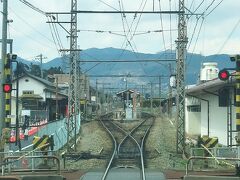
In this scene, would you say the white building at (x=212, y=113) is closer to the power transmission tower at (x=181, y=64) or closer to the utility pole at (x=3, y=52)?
the power transmission tower at (x=181, y=64)

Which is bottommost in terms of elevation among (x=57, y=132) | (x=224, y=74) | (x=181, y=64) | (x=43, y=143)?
(x=43, y=143)

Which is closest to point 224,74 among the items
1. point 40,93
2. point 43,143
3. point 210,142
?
point 210,142

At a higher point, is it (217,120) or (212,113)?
(212,113)

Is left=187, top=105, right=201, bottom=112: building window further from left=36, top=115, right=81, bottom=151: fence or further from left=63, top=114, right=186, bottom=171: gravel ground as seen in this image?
left=36, top=115, right=81, bottom=151: fence

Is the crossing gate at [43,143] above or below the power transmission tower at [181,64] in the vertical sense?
below

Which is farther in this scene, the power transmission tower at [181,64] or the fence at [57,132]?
the power transmission tower at [181,64]

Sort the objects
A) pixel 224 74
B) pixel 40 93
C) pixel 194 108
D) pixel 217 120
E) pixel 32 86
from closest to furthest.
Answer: pixel 224 74 < pixel 217 120 < pixel 194 108 < pixel 32 86 < pixel 40 93

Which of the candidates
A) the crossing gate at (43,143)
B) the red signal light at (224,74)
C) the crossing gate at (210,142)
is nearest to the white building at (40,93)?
the crossing gate at (43,143)

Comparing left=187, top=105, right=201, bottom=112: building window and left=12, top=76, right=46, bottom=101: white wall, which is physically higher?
left=12, top=76, right=46, bottom=101: white wall

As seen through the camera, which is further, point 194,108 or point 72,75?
point 194,108

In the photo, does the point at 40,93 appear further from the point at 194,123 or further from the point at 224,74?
the point at 224,74

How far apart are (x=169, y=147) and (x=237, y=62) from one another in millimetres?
15295

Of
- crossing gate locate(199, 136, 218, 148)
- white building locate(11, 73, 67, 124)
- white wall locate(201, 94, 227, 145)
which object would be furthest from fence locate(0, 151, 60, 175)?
white building locate(11, 73, 67, 124)

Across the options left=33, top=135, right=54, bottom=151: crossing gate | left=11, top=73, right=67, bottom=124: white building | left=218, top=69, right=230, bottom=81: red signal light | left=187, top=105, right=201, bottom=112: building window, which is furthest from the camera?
left=11, top=73, right=67, bottom=124: white building
